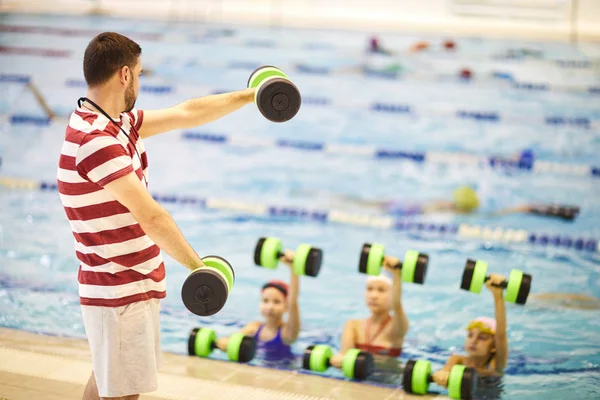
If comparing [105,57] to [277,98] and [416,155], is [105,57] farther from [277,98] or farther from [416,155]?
[416,155]

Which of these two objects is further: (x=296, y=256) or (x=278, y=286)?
(x=278, y=286)

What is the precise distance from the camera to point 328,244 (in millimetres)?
6902

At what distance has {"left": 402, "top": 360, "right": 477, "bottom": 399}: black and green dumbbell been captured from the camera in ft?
12.9

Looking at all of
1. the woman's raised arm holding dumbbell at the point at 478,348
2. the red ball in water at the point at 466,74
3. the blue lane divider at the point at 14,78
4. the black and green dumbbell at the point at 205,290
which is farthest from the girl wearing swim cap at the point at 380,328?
the blue lane divider at the point at 14,78

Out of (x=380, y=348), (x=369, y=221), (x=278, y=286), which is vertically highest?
(x=369, y=221)

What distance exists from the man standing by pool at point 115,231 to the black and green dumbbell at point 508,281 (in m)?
1.86

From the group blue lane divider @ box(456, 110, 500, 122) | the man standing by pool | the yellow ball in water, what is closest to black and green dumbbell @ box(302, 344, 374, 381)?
the man standing by pool

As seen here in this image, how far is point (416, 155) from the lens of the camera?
331 inches

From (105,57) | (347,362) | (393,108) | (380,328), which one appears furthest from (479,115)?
(105,57)

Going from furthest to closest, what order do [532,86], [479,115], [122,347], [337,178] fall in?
[532,86]
[479,115]
[337,178]
[122,347]

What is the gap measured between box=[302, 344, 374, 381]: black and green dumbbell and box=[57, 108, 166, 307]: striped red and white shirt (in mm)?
1667

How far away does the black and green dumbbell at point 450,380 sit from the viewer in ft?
12.9

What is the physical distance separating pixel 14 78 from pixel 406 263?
732cm

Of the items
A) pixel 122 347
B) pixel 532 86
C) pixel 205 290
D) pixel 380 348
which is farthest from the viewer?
pixel 532 86
